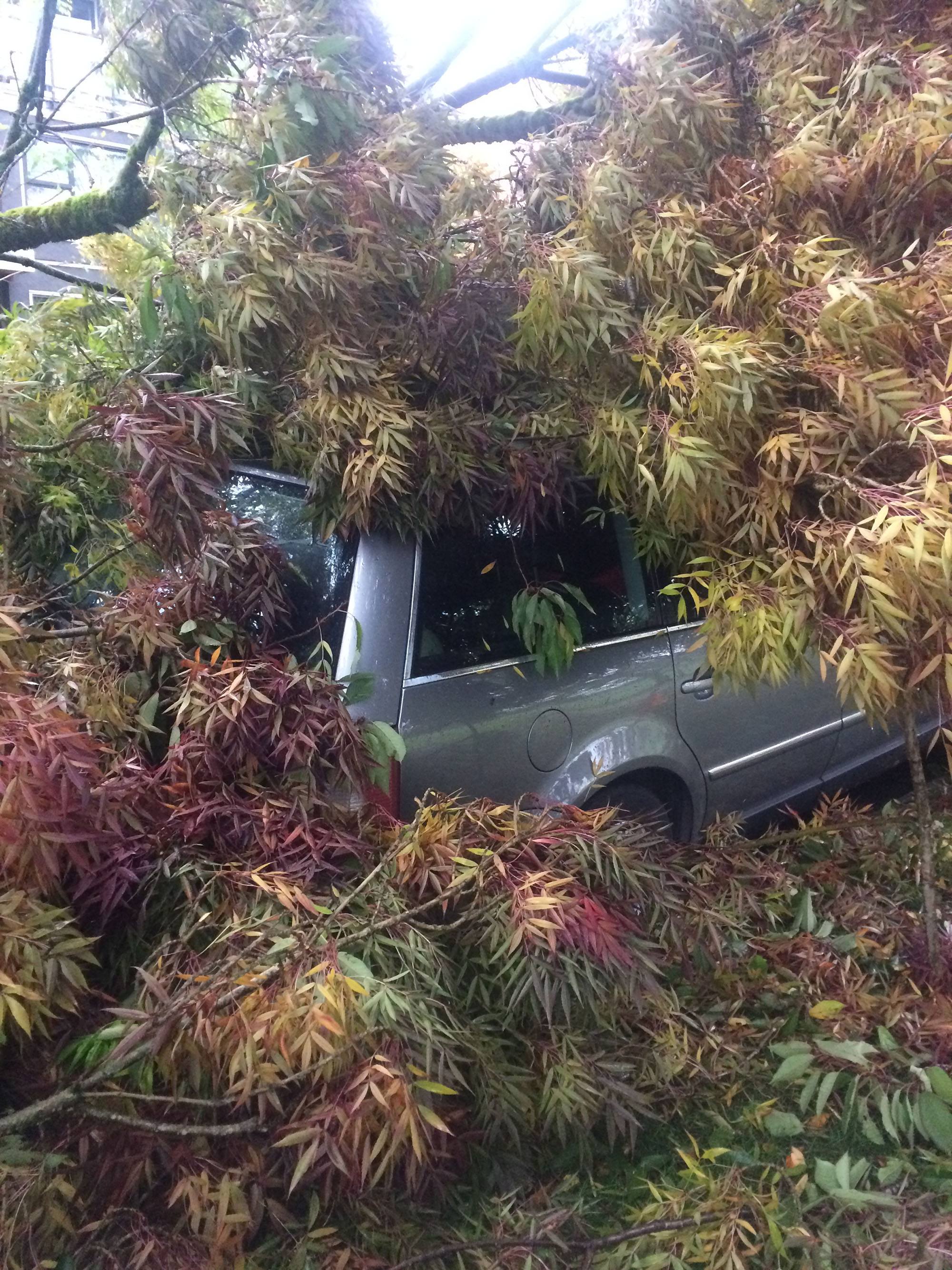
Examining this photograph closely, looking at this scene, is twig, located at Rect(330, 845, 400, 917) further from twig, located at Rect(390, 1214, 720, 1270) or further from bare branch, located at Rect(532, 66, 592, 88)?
bare branch, located at Rect(532, 66, 592, 88)

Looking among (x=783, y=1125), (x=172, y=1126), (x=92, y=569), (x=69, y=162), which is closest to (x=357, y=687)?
(x=92, y=569)

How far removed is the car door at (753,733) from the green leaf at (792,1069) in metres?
1.17

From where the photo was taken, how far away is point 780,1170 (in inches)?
88.5

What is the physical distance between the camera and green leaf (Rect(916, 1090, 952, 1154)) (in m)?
2.25

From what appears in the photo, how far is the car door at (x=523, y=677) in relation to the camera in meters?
2.73

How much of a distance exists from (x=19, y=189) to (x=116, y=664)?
540 inches

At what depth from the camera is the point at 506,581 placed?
2938 millimetres

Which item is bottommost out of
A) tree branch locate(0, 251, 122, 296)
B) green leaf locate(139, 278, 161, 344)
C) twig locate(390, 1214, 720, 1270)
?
twig locate(390, 1214, 720, 1270)

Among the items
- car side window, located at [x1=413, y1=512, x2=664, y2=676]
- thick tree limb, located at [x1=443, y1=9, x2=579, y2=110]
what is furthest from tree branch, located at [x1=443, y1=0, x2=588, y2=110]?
car side window, located at [x1=413, y1=512, x2=664, y2=676]

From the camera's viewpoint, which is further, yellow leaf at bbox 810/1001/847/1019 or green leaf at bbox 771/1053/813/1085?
yellow leaf at bbox 810/1001/847/1019

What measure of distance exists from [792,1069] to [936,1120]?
0.36 meters

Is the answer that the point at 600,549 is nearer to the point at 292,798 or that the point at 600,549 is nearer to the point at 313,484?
the point at 313,484

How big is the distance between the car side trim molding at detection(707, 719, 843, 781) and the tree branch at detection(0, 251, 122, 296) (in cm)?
314

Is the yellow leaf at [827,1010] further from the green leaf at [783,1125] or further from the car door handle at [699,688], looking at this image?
the car door handle at [699,688]
